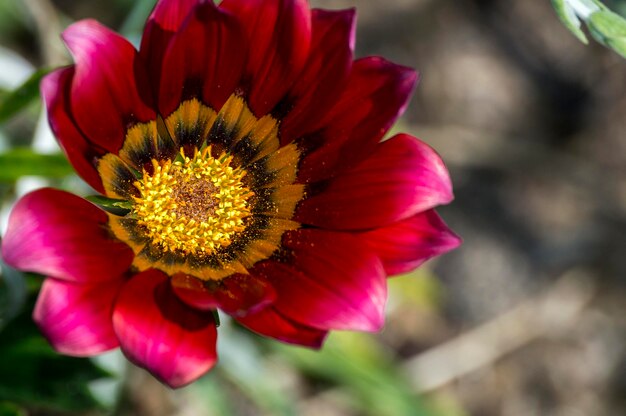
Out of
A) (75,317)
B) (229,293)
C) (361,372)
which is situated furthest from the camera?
(361,372)

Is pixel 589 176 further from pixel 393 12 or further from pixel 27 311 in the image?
pixel 27 311

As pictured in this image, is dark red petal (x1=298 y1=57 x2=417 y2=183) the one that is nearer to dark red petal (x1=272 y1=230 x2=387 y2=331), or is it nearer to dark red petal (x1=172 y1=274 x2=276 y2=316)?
dark red petal (x1=272 y1=230 x2=387 y2=331)

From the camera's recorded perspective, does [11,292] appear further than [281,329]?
Yes

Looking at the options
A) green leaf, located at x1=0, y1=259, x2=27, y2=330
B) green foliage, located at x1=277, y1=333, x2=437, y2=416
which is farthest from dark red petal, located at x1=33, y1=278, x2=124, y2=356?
green foliage, located at x1=277, y1=333, x2=437, y2=416

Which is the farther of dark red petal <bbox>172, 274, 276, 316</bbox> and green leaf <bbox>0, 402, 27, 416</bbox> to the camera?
green leaf <bbox>0, 402, 27, 416</bbox>

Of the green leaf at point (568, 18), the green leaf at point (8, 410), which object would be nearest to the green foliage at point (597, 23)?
the green leaf at point (568, 18)

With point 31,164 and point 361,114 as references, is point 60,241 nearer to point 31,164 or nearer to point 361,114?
point 31,164

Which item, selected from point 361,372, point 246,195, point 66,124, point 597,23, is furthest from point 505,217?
point 66,124
